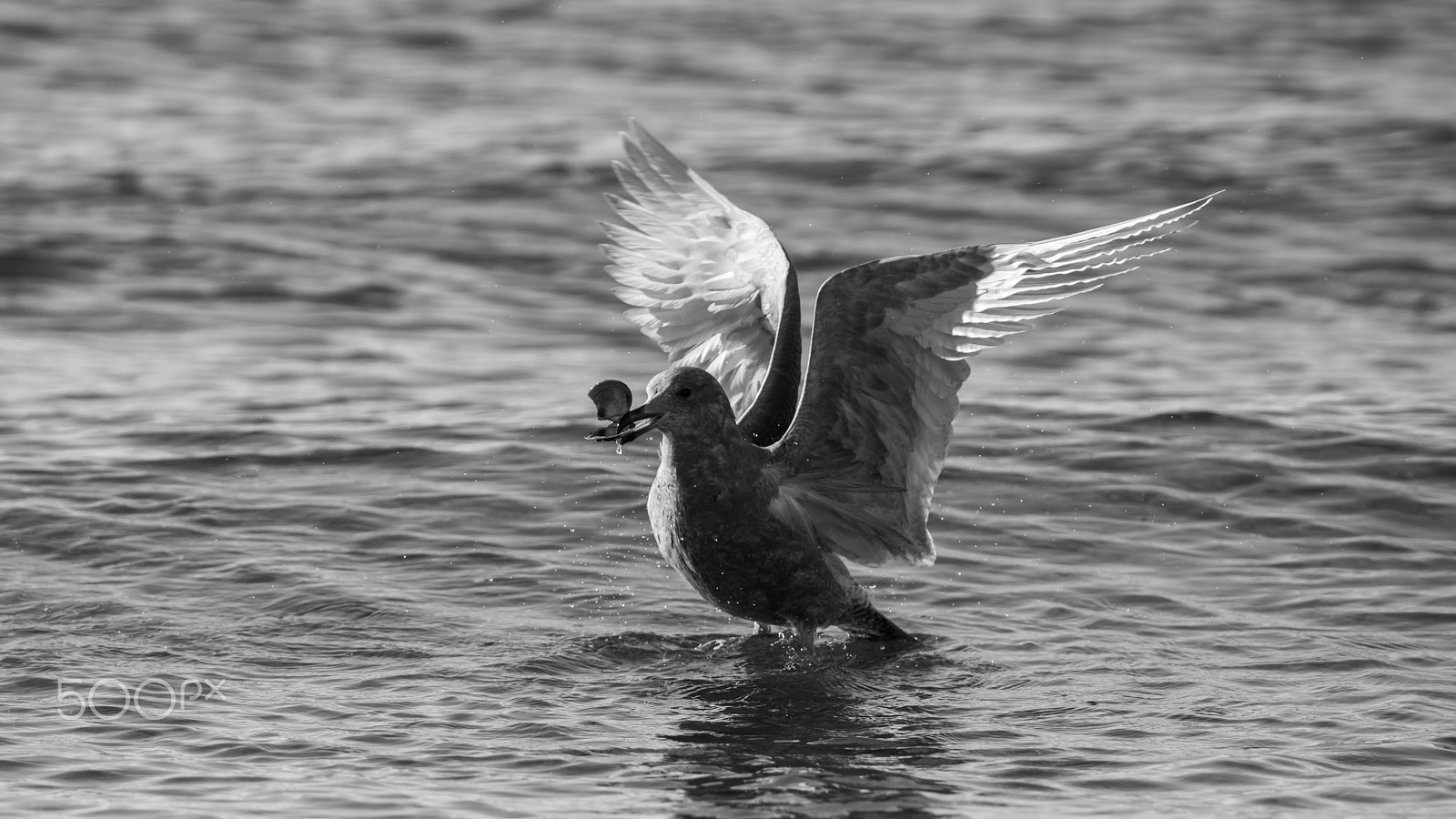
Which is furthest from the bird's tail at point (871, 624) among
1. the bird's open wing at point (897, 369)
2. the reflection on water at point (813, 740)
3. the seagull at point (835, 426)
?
the bird's open wing at point (897, 369)

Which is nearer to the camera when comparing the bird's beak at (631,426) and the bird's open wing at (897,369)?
the bird's beak at (631,426)

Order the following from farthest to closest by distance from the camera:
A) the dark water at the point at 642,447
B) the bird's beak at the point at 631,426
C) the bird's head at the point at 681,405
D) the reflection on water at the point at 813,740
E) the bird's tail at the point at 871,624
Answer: the bird's tail at the point at 871,624 < the bird's head at the point at 681,405 < the bird's beak at the point at 631,426 < the dark water at the point at 642,447 < the reflection on water at the point at 813,740

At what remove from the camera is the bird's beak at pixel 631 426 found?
6426mm

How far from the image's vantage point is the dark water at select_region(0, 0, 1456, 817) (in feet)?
19.9

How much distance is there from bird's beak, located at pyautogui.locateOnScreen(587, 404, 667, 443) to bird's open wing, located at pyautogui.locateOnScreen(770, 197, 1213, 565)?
0.63 meters

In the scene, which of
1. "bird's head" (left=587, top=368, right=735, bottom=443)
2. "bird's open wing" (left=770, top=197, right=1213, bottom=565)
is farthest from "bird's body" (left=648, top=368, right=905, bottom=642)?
"bird's open wing" (left=770, top=197, right=1213, bottom=565)

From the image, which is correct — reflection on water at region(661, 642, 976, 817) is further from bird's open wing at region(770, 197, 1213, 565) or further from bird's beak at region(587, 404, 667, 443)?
bird's beak at region(587, 404, 667, 443)

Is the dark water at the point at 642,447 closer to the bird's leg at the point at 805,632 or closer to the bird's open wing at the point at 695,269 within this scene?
the bird's leg at the point at 805,632

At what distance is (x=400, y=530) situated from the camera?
8.57 m

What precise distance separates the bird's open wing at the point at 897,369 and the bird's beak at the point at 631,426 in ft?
2.05

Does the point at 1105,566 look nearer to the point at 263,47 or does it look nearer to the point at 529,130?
the point at 529,130

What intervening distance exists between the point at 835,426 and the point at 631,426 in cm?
96

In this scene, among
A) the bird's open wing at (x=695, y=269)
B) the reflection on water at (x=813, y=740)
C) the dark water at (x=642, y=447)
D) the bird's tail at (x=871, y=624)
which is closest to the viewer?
the reflection on water at (x=813, y=740)

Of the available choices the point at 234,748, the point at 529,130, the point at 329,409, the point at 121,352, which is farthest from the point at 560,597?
the point at 529,130
